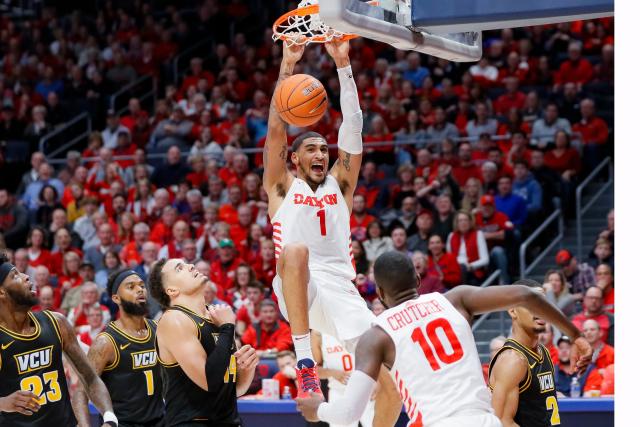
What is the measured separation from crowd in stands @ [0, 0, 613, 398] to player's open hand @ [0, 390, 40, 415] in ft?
16.1

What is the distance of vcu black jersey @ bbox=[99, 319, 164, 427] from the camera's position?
796 centimetres

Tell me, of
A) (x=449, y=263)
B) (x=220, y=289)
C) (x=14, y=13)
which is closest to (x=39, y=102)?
(x=14, y=13)

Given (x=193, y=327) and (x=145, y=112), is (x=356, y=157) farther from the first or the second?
(x=145, y=112)

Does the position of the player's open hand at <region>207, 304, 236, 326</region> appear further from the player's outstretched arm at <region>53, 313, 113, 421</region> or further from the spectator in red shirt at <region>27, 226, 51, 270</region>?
the spectator in red shirt at <region>27, 226, 51, 270</region>

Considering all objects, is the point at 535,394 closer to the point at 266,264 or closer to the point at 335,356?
the point at 335,356

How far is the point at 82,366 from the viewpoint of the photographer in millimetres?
6922

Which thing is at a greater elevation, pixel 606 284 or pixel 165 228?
pixel 165 228

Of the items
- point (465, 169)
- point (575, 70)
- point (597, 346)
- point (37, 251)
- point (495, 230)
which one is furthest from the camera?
point (575, 70)

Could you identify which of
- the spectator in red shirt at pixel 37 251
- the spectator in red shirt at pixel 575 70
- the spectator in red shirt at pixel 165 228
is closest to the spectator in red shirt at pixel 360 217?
the spectator in red shirt at pixel 165 228

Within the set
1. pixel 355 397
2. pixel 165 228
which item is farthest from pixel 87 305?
pixel 355 397

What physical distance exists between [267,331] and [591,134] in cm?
526

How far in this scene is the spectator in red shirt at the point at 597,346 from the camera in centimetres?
1027

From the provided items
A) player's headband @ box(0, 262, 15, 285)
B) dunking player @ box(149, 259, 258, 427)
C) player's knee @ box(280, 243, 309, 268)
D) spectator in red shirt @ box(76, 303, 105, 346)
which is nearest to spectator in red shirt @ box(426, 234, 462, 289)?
spectator in red shirt @ box(76, 303, 105, 346)

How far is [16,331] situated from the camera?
6.82 meters
